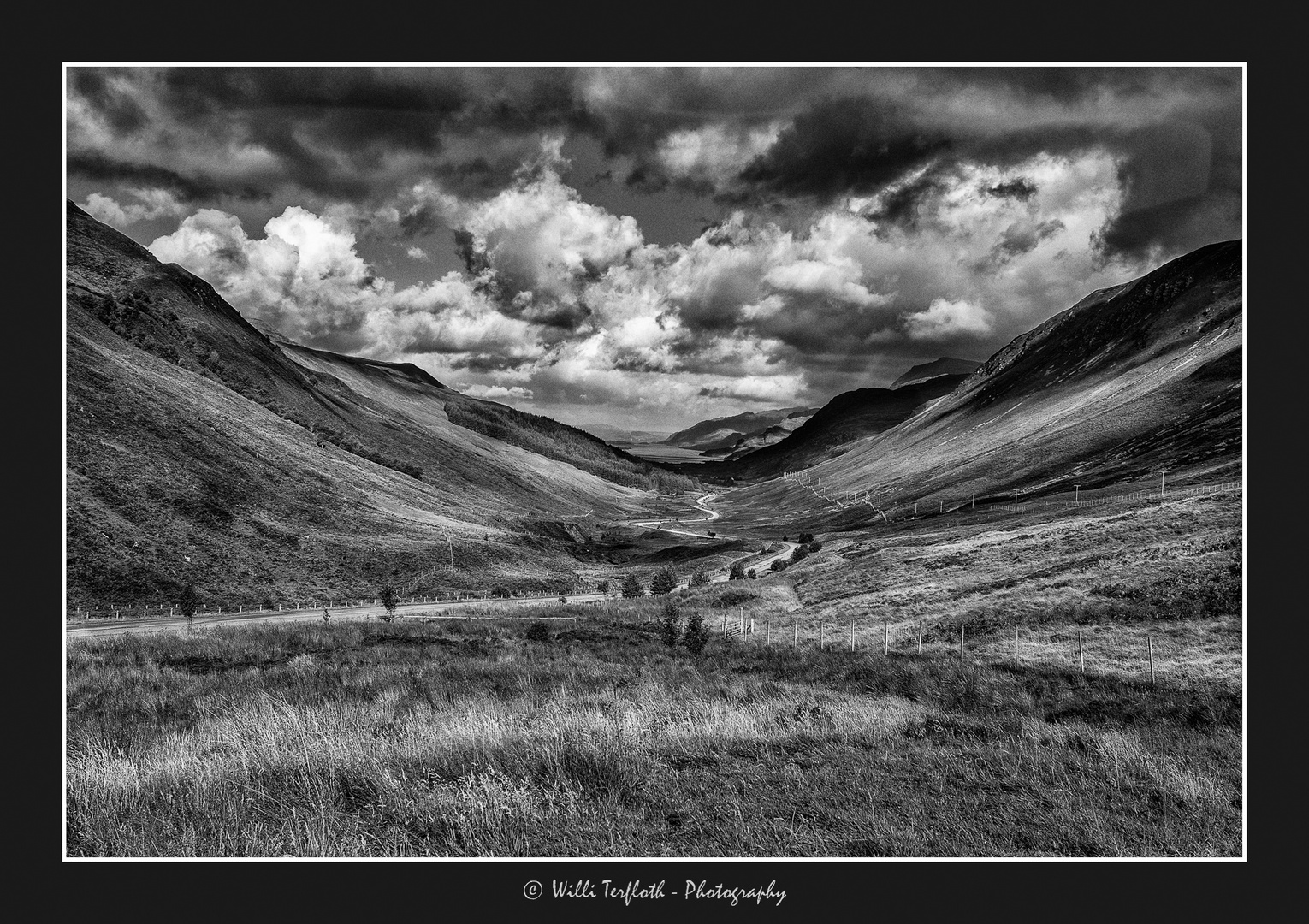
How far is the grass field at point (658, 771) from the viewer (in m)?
7.00

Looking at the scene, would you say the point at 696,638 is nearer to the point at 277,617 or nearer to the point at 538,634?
the point at 538,634

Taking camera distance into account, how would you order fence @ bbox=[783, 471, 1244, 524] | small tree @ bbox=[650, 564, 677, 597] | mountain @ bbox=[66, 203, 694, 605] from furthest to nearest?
small tree @ bbox=[650, 564, 677, 597] → fence @ bbox=[783, 471, 1244, 524] → mountain @ bbox=[66, 203, 694, 605]

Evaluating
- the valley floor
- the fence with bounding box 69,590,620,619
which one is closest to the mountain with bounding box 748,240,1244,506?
the valley floor

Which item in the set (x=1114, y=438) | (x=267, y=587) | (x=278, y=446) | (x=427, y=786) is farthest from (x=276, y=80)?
(x=1114, y=438)

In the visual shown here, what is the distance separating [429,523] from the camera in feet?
292

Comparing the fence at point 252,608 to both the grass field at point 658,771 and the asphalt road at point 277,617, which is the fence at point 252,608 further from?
the grass field at point 658,771

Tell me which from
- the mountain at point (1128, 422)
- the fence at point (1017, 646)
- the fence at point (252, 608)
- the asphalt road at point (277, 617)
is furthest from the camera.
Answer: the mountain at point (1128, 422)

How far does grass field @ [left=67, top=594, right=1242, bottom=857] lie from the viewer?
700 cm

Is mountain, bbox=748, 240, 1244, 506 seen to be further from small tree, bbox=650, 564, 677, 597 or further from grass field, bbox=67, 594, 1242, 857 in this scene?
grass field, bbox=67, 594, 1242, 857

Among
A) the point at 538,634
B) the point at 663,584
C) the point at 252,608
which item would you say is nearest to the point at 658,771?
the point at 538,634

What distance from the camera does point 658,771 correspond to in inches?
321

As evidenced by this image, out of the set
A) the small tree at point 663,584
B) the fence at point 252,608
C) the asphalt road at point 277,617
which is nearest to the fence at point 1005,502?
the small tree at point 663,584

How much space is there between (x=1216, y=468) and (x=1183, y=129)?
261 feet

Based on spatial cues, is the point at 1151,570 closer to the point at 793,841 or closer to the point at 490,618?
the point at 793,841
